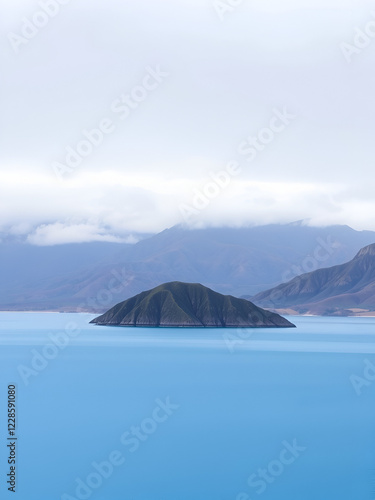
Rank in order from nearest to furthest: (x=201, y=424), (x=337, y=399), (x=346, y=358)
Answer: (x=201, y=424) < (x=337, y=399) < (x=346, y=358)

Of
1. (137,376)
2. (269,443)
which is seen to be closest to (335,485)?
(269,443)

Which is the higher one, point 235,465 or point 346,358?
point 346,358

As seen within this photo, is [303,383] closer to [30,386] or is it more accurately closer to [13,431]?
[30,386]

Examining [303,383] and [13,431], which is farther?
[303,383]

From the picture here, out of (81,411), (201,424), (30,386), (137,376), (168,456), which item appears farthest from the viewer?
(137,376)

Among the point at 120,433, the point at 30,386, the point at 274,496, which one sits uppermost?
the point at 30,386

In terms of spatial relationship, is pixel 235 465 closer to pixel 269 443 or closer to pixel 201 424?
pixel 269 443

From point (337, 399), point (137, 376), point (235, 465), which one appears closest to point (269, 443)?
point (235, 465)
